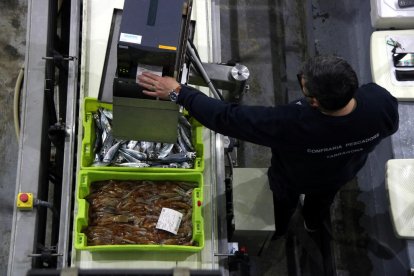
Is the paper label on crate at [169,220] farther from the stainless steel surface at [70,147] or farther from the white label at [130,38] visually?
the white label at [130,38]

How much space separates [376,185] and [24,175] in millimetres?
2028

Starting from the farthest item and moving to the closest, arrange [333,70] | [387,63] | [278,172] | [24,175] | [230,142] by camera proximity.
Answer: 1. [387,63]
2. [230,142]
3. [278,172]
4. [24,175]
5. [333,70]

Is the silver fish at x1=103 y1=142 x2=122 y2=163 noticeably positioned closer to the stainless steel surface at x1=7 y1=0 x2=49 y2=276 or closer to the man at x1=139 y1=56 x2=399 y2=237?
the stainless steel surface at x1=7 y1=0 x2=49 y2=276

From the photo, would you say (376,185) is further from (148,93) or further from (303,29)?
(148,93)

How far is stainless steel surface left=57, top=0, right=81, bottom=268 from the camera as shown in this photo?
209 centimetres

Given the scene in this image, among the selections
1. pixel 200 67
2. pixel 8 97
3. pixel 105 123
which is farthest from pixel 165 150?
pixel 8 97

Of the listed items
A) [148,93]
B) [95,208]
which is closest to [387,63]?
[148,93]

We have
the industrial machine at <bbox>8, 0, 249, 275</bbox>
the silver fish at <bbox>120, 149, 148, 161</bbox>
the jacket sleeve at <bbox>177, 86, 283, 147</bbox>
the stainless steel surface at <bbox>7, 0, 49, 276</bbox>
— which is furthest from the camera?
the silver fish at <bbox>120, 149, 148, 161</bbox>

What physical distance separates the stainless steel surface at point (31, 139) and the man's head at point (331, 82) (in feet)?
4.15

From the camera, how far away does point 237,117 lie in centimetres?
180

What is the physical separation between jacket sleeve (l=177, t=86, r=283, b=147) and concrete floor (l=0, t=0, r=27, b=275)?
1702 mm

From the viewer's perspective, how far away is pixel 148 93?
1.92 m

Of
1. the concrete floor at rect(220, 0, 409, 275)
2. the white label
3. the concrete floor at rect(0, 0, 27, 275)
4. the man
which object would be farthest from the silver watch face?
the concrete floor at rect(0, 0, 27, 275)

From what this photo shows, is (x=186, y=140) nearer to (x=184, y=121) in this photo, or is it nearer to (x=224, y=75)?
(x=184, y=121)
